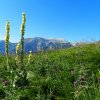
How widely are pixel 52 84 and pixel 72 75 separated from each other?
112 centimetres

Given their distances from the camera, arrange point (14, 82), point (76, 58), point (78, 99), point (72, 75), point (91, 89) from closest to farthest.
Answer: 1. point (78, 99)
2. point (91, 89)
3. point (14, 82)
4. point (72, 75)
5. point (76, 58)

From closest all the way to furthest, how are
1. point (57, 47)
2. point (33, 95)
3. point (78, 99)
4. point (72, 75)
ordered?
point (78, 99), point (33, 95), point (72, 75), point (57, 47)

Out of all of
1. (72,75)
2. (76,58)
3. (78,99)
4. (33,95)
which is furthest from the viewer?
(76,58)

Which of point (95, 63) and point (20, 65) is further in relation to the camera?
point (95, 63)

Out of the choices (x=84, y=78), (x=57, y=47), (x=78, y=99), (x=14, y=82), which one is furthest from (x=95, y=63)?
(x=57, y=47)

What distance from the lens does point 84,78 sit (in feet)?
30.9

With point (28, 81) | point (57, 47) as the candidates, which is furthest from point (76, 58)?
point (57, 47)

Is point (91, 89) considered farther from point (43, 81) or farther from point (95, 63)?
point (95, 63)

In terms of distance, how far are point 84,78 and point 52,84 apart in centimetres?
92

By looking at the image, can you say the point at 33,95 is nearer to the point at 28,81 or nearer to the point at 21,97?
the point at 21,97

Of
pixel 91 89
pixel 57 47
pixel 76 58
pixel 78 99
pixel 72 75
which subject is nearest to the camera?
pixel 78 99

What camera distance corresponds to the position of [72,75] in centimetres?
1011

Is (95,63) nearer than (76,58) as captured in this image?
Yes

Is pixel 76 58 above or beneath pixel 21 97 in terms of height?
above
